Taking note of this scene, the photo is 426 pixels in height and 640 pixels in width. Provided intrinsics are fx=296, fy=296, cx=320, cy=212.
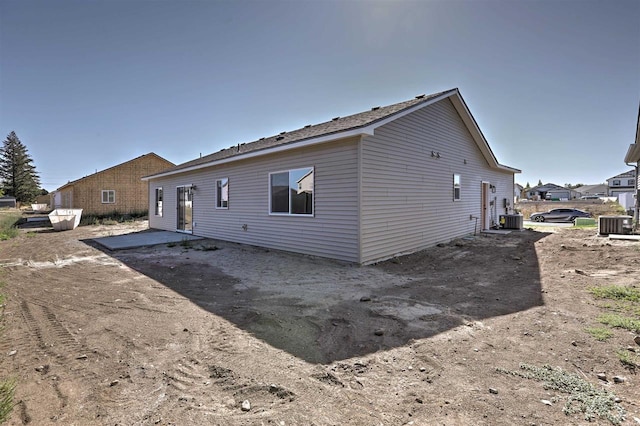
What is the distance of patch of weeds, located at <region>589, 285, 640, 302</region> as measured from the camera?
4.43m

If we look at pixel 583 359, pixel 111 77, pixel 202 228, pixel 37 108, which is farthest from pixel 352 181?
pixel 37 108

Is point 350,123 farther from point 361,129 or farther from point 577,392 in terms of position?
point 577,392

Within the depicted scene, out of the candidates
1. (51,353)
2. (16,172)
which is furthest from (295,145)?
(16,172)

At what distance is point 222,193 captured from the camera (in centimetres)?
1164

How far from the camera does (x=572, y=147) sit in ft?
63.7

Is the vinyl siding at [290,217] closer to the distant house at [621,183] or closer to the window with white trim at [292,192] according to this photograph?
the window with white trim at [292,192]

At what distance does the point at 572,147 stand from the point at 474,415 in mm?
23963

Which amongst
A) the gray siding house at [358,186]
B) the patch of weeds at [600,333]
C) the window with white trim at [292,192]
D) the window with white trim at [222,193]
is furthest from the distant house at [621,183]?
the patch of weeds at [600,333]

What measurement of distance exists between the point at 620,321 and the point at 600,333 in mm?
548

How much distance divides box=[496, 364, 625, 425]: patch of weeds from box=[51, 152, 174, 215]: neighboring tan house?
29.4 metres

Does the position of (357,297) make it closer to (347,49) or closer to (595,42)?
(347,49)

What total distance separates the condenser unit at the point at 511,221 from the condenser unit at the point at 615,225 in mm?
3536

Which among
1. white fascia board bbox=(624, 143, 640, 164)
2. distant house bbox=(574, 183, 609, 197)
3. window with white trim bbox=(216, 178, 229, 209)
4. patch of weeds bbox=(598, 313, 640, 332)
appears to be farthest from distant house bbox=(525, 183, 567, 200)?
patch of weeds bbox=(598, 313, 640, 332)

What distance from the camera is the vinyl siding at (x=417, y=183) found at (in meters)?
7.42
